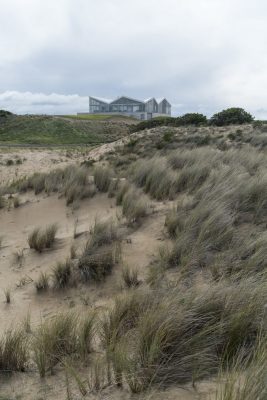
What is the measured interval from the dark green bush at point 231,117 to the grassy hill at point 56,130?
1975cm

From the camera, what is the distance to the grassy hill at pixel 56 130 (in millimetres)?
52041

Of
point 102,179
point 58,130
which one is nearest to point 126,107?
point 58,130

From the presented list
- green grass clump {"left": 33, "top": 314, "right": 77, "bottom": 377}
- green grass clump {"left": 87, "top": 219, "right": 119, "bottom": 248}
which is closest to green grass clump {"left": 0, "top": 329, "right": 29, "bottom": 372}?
green grass clump {"left": 33, "top": 314, "right": 77, "bottom": 377}

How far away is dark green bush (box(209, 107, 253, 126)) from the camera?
32000 mm

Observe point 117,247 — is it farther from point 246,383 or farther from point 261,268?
point 246,383

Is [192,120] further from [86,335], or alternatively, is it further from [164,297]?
[86,335]

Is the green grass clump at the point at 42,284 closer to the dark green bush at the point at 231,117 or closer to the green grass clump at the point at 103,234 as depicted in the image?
the green grass clump at the point at 103,234

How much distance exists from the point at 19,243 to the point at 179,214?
337 cm

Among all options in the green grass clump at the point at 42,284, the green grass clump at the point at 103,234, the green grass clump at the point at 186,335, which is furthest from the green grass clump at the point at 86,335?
the green grass clump at the point at 103,234

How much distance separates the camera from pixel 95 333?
3211 millimetres

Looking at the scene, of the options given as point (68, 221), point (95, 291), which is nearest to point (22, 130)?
point (68, 221)

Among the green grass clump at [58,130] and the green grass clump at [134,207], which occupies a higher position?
the green grass clump at [58,130]

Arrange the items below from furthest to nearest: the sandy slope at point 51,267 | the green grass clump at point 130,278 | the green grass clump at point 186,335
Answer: the green grass clump at point 130,278 → the sandy slope at point 51,267 → the green grass clump at point 186,335

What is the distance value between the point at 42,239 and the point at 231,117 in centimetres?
2899
